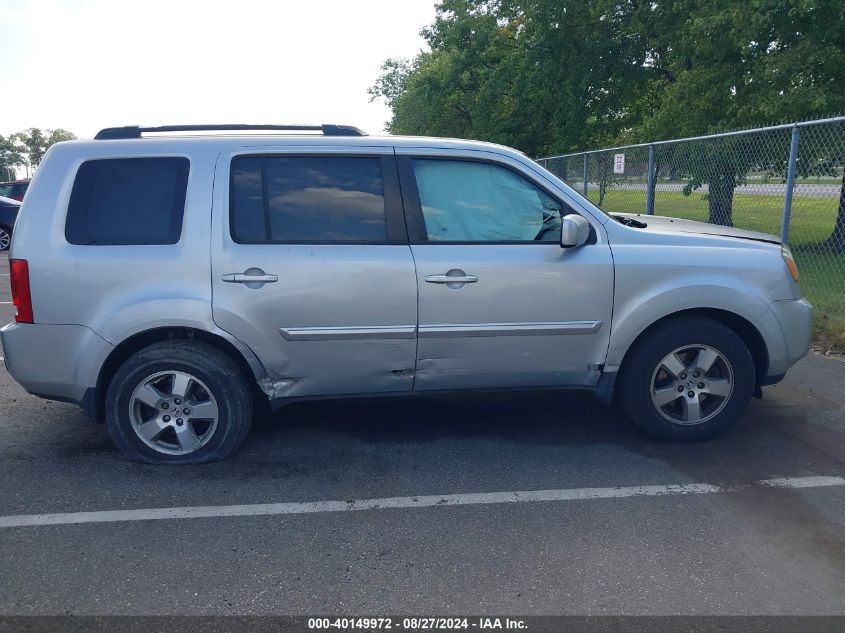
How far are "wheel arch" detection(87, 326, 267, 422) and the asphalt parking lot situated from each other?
1.38 ft

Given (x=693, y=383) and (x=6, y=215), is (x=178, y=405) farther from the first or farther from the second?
(x=6, y=215)

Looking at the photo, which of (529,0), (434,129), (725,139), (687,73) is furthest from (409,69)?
(725,139)

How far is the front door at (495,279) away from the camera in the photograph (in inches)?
168

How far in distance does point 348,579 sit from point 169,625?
72cm

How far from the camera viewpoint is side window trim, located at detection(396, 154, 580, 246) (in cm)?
430

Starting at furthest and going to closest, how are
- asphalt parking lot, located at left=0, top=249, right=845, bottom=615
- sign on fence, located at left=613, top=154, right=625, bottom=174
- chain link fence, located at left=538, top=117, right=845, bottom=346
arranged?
sign on fence, located at left=613, top=154, right=625, bottom=174 → chain link fence, located at left=538, top=117, right=845, bottom=346 → asphalt parking lot, located at left=0, top=249, right=845, bottom=615

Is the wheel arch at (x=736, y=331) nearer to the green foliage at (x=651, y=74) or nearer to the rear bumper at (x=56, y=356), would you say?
the rear bumper at (x=56, y=356)

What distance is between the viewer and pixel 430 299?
4234 mm

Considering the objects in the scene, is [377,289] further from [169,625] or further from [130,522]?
[169,625]

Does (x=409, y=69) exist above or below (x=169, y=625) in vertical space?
above

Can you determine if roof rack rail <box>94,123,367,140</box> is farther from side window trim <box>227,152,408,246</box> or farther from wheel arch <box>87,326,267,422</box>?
wheel arch <box>87,326,267,422</box>

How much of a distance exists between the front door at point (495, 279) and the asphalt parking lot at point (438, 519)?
23.4 inches

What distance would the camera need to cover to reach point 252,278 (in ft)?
13.5

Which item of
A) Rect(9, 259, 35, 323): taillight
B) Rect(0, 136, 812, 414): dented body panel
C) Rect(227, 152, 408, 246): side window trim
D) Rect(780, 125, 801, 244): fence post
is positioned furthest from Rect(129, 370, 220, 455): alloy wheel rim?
Rect(780, 125, 801, 244): fence post
